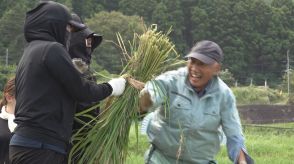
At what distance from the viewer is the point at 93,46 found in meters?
4.46

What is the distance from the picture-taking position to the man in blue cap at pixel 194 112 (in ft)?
13.1

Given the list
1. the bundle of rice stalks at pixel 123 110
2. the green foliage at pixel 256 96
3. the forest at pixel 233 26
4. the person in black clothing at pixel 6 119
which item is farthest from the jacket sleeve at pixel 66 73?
the forest at pixel 233 26

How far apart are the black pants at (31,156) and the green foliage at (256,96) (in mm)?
33063

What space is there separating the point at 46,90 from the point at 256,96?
1430 inches

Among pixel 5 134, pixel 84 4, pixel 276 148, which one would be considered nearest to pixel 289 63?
pixel 84 4

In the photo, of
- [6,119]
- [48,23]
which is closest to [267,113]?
[6,119]

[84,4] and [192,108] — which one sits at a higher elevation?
[192,108]

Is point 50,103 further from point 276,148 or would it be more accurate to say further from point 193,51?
point 276,148

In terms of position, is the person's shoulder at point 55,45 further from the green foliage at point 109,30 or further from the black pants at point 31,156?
the green foliage at point 109,30

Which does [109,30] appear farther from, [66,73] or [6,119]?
[66,73]

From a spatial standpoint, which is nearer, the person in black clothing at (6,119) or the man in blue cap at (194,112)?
the man in blue cap at (194,112)

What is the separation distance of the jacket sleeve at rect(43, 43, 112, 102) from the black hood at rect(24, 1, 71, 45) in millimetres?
143

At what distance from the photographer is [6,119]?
4.97 metres

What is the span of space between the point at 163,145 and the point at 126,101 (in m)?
0.35
